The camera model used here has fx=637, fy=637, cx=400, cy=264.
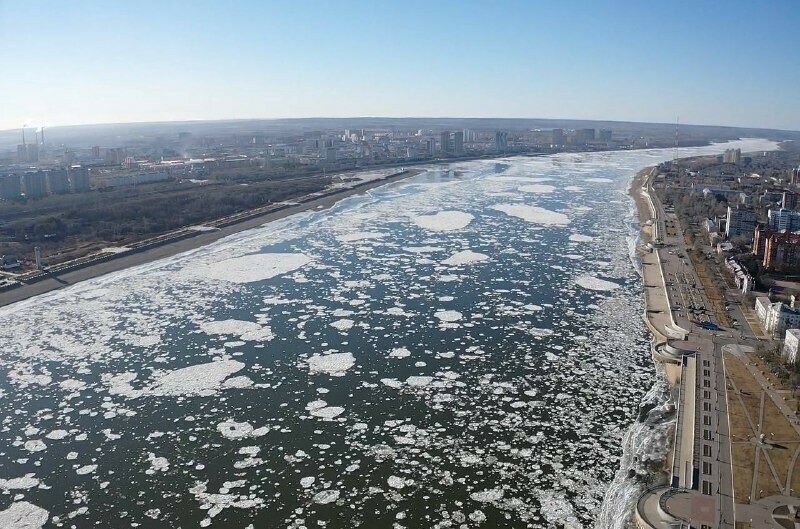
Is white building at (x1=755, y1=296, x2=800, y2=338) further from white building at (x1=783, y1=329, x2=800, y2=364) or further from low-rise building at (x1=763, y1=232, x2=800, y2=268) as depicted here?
low-rise building at (x1=763, y1=232, x2=800, y2=268)

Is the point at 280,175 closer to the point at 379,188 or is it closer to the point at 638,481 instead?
the point at 379,188

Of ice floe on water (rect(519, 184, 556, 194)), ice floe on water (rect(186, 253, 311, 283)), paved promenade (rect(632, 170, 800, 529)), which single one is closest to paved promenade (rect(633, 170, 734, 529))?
paved promenade (rect(632, 170, 800, 529))

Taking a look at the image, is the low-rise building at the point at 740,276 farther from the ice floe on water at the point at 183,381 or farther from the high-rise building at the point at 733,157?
the high-rise building at the point at 733,157

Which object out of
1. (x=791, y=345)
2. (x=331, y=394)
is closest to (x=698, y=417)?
(x=791, y=345)

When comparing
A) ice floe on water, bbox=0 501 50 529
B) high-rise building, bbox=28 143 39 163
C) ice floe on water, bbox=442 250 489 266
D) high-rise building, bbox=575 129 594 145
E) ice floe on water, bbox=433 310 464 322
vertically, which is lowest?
ice floe on water, bbox=0 501 50 529

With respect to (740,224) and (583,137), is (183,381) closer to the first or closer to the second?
(740,224)

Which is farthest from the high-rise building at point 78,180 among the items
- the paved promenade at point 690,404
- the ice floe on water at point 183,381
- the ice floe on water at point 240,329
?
the paved promenade at point 690,404

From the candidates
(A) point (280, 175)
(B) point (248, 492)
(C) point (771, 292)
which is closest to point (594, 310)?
Answer: (C) point (771, 292)
